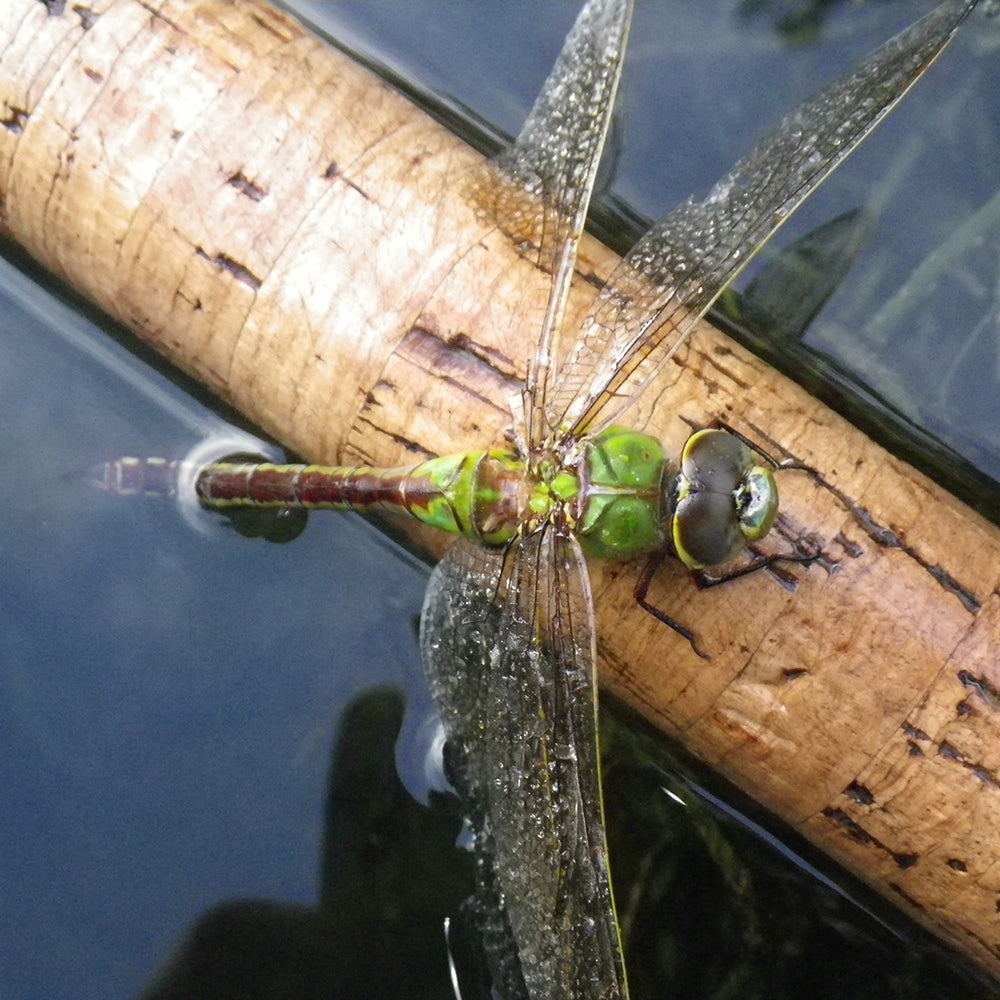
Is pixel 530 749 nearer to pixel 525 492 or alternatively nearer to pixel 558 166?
pixel 525 492

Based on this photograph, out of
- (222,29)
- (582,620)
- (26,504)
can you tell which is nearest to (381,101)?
(222,29)

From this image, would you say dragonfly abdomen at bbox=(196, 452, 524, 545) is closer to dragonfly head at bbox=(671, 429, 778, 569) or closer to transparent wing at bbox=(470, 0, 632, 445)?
transparent wing at bbox=(470, 0, 632, 445)

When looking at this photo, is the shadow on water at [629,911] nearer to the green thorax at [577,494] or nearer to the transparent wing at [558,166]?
the green thorax at [577,494]

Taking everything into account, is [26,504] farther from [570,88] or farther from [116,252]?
[570,88]

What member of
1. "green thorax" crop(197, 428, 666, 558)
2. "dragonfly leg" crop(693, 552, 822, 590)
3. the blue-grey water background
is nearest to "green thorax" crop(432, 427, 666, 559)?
"green thorax" crop(197, 428, 666, 558)

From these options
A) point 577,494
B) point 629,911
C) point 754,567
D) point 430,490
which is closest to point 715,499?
point 754,567

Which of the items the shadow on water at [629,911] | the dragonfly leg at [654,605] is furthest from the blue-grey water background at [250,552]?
the dragonfly leg at [654,605]
